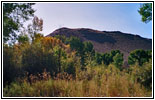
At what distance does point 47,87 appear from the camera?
19.3 ft

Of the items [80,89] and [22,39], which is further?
[22,39]

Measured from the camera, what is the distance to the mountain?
25.2 meters

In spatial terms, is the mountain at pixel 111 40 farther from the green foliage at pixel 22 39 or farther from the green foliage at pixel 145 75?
the green foliage at pixel 145 75

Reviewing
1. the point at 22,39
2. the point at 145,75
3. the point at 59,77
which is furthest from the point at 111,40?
the point at 145,75

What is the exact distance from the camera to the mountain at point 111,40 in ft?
82.8

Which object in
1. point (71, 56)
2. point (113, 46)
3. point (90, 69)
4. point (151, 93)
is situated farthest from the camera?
point (113, 46)

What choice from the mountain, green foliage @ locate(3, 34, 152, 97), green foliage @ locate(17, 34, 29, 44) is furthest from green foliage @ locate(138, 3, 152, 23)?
the mountain

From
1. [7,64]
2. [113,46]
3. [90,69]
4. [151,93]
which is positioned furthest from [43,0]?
[113,46]

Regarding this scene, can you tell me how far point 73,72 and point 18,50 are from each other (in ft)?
6.91

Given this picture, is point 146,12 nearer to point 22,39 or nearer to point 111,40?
point 22,39

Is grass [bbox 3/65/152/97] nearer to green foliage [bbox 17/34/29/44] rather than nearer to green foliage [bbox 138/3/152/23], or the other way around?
green foliage [bbox 17/34/29/44]

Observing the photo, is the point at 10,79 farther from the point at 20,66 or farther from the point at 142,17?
the point at 142,17

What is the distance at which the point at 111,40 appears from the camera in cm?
2873

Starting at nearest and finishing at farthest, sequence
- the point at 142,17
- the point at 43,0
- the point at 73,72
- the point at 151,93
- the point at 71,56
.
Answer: the point at 151,93
the point at 43,0
the point at 73,72
the point at 71,56
the point at 142,17
